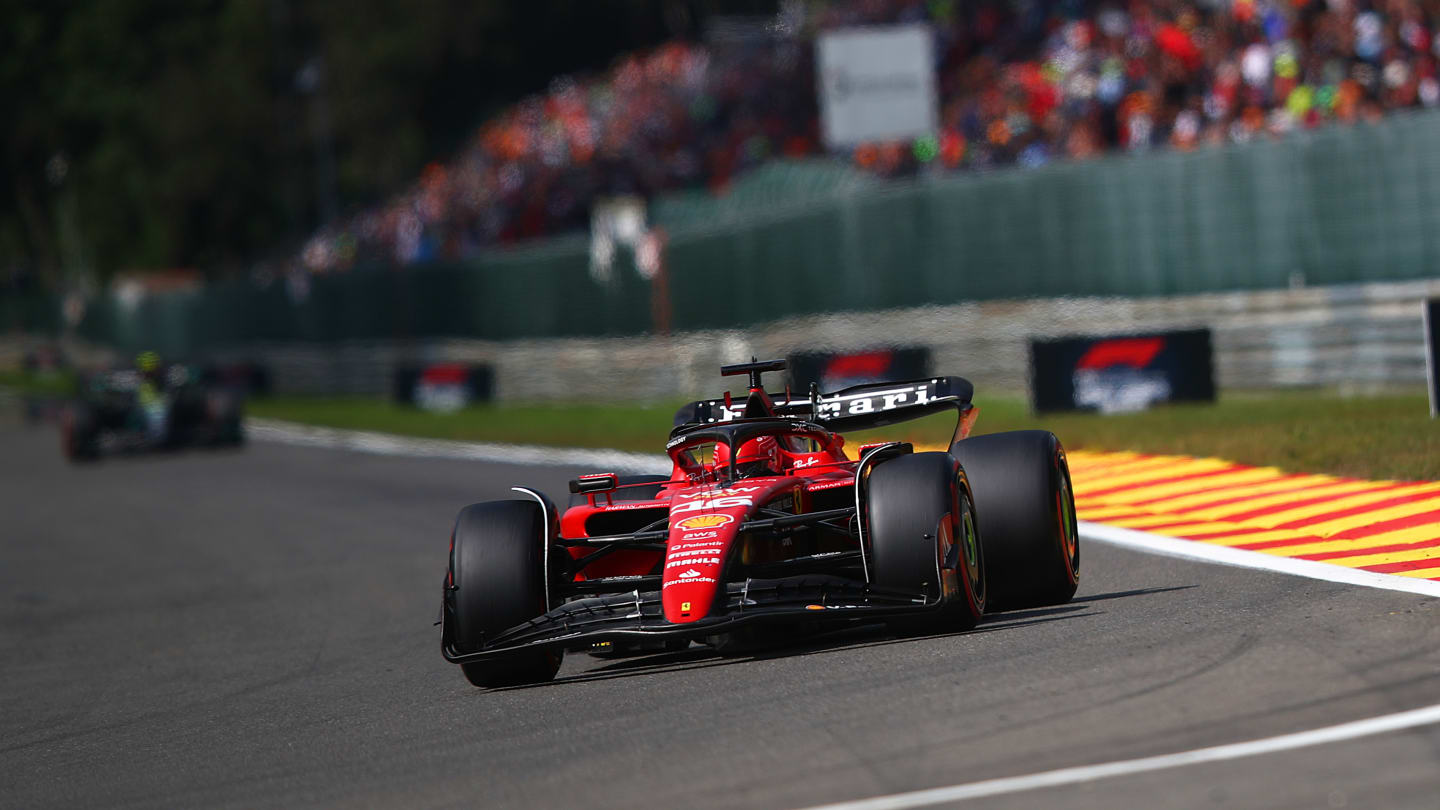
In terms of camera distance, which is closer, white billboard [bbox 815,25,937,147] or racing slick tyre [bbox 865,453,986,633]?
racing slick tyre [bbox 865,453,986,633]

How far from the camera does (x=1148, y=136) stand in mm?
23672

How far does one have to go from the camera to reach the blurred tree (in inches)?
2323

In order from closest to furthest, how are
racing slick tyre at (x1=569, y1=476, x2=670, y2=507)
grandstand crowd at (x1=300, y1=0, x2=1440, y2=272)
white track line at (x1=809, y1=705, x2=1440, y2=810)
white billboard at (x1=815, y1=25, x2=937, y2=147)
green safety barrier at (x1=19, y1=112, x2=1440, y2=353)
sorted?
white track line at (x1=809, y1=705, x2=1440, y2=810), racing slick tyre at (x1=569, y1=476, x2=670, y2=507), green safety barrier at (x1=19, y1=112, x2=1440, y2=353), grandstand crowd at (x1=300, y1=0, x2=1440, y2=272), white billboard at (x1=815, y1=25, x2=937, y2=147)

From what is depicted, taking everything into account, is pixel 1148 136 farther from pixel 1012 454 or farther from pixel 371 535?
pixel 1012 454

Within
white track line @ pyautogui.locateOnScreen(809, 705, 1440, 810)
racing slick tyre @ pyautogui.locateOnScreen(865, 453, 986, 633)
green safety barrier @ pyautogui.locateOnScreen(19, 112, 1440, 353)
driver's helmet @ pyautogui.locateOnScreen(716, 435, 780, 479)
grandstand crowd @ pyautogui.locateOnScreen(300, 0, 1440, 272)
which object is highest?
grandstand crowd @ pyautogui.locateOnScreen(300, 0, 1440, 272)

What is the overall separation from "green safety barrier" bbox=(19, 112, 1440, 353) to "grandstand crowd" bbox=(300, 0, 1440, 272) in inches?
28.2

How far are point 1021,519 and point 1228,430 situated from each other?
7.98 m

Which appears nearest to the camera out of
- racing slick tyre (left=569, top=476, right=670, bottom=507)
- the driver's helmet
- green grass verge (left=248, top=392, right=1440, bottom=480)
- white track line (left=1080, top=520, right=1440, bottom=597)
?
white track line (left=1080, top=520, right=1440, bottom=597)

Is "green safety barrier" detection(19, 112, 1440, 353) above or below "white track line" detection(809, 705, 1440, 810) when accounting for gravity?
above

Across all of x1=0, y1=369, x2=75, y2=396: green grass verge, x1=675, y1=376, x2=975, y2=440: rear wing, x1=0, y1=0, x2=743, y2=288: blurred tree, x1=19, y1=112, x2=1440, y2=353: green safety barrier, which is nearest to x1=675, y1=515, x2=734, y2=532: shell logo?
x1=675, y1=376, x2=975, y2=440: rear wing

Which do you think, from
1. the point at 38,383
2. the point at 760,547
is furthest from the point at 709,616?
the point at 38,383

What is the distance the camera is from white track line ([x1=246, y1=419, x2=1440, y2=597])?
8633mm

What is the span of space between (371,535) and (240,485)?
23.6 feet

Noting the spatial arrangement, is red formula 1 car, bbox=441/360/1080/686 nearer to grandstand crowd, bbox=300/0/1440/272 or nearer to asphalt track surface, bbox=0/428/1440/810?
asphalt track surface, bbox=0/428/1440/810
